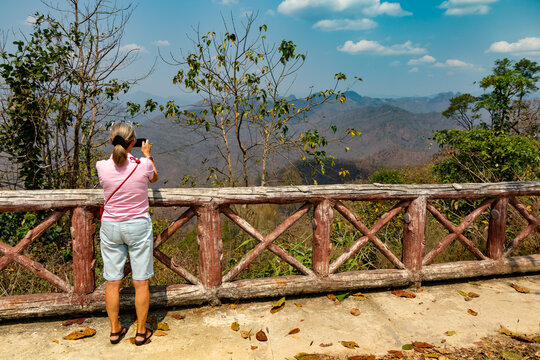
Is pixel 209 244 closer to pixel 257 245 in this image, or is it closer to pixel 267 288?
pixel 257 245

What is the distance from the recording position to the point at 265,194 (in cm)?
342

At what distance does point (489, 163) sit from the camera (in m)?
8.92

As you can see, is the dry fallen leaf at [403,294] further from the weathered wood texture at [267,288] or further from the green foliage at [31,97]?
the green foliage at [31,97]

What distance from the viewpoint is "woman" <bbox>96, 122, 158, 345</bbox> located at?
9.04 ft

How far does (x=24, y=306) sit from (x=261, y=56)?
5.37 m

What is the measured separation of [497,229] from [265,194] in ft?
8.98

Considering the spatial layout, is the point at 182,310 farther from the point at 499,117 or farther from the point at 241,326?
the point at 499,117

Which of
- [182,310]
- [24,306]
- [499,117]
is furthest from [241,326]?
[499,117]

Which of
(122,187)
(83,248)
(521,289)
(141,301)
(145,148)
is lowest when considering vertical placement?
(521,289)

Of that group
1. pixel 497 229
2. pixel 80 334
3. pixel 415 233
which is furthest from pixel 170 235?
pixel 497 229

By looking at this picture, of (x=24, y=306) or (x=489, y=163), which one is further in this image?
(x=489, y=163)

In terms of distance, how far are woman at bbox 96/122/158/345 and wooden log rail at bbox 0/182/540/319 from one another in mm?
399

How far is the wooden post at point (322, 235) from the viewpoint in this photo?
3.58 m

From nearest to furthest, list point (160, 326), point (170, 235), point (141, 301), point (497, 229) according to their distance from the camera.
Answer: point (141, 301) → point (160, 326) → point (170, 235) → point (497, 229)
